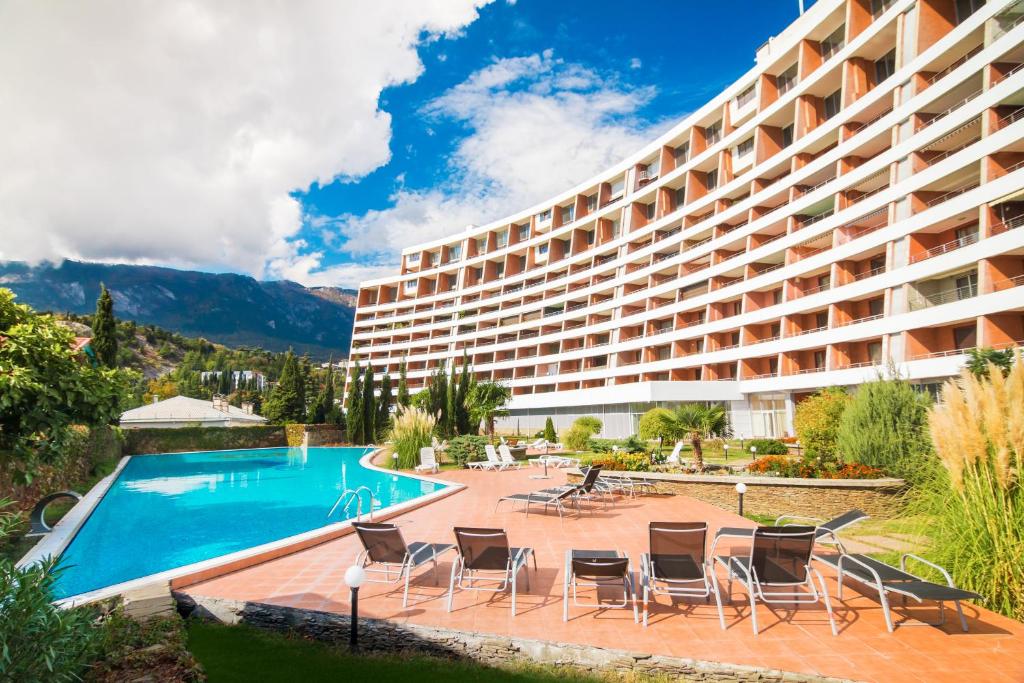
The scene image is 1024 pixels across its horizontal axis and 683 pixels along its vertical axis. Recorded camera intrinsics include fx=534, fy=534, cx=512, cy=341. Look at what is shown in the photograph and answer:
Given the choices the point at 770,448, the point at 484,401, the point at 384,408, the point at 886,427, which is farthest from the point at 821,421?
the point at 384,408

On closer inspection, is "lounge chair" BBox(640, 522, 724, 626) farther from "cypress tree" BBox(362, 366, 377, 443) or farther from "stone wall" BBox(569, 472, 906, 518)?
"cypress tree" BBox(362, 366, 377, 443)

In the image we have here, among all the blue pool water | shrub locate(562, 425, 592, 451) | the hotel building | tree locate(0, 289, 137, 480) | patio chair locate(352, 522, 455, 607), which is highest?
the hotel building

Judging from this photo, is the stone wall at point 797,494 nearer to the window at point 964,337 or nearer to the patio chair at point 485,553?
the patio chair at point 485,553

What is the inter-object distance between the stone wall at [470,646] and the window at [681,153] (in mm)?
40217

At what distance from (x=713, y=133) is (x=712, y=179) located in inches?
124

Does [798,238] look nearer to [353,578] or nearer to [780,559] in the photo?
[780,559]

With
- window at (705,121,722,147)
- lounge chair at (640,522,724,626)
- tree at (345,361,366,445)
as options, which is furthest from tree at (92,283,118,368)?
window at (705,121,722,147)

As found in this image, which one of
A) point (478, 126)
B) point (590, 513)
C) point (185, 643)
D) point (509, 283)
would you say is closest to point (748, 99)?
point (478, 126)

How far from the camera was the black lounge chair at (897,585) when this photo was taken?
4438 mm

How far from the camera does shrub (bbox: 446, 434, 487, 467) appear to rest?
2062cm

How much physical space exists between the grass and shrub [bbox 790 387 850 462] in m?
12.2

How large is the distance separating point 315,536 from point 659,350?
34.9 metres

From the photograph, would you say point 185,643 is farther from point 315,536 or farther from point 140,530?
point 140,530

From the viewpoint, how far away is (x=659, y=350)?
1571 inches
